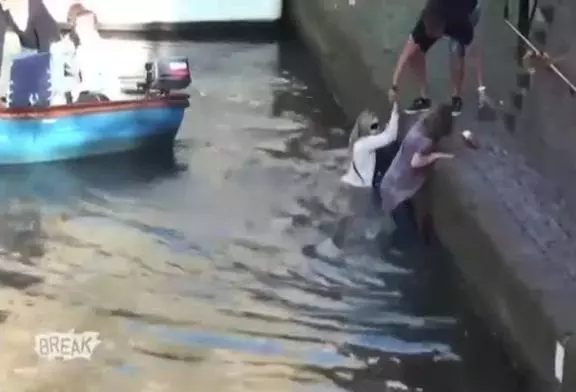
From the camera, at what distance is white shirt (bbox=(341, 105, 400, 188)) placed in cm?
306

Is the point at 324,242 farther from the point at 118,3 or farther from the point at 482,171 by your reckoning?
the point at 118,3

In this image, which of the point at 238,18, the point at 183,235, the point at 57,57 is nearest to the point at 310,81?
the point at 238,18

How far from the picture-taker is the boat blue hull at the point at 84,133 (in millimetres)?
3229

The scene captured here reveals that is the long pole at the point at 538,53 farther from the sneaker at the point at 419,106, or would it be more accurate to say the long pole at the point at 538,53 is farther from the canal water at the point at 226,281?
the canal water at the point at 226,281

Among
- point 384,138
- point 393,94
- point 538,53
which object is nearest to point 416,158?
point 384,138

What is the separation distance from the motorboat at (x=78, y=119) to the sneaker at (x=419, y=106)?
623 millimetres

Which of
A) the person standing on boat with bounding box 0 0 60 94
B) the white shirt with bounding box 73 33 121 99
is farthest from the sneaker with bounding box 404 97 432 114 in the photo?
the person standing on boat with bounding box 0 0 60 94

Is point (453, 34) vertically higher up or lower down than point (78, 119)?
higher up

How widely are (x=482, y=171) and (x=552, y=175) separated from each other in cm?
15

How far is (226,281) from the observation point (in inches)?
103

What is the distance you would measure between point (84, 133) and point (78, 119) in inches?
1.7

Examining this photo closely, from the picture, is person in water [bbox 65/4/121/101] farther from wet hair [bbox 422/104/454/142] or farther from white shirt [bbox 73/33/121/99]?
A: wet hair [bbox 422/104/454/142]

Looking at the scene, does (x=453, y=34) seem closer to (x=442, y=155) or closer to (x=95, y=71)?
(x=442, y=155)

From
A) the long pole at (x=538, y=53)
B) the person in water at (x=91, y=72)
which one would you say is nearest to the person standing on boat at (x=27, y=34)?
the person in water at (x=91, y=72)
